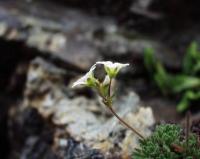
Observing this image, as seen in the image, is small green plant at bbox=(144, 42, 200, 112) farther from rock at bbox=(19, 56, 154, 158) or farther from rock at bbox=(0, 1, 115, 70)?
rock at bbox=(19, 56, 154, 158)

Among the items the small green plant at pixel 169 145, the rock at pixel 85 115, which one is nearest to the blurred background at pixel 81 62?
the rock at pixel 85 115

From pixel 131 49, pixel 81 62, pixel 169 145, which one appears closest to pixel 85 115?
pixel 81 62

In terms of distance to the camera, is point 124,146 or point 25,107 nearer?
point 124,146

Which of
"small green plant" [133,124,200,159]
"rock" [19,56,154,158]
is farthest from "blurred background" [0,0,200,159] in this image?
A: "small green plant" [133,124,200,159]

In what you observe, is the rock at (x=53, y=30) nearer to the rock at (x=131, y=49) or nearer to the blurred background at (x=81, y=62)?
the blurred background at (x=81, y=62)

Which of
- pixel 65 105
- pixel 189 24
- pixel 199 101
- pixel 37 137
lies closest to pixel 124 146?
pixel 65 105

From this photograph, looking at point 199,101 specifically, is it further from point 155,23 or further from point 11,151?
point 11,151
